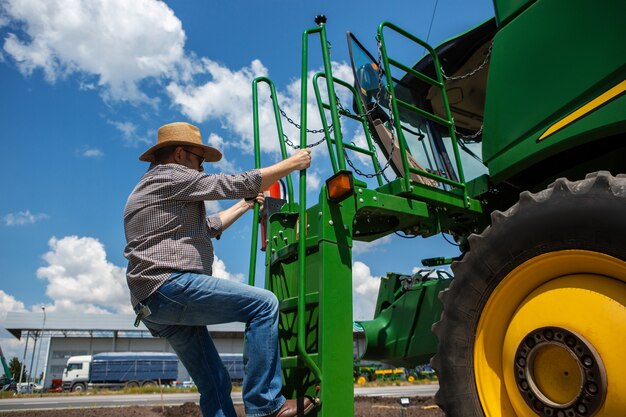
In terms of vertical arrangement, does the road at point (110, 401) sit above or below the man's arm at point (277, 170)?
below

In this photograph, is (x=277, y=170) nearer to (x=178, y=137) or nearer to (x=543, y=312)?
(x=178, y=137)

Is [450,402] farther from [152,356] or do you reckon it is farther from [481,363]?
[152,356]

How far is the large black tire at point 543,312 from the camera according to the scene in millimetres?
2068

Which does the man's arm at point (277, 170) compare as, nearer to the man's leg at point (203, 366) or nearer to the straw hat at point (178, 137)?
the straw hat at point (178, 137)

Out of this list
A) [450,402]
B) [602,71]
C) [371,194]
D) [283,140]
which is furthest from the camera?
[283,140]

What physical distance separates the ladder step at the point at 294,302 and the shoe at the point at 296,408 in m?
0.56

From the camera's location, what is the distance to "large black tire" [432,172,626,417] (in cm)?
207

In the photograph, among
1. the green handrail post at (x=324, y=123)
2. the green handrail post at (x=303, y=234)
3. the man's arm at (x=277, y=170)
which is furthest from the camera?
the green handrail post at (x=324, y=123)

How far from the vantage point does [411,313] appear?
412cm

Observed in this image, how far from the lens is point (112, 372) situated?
3744 centimetres

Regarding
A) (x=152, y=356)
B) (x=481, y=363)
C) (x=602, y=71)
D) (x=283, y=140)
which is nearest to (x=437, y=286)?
(x=481, y=363)

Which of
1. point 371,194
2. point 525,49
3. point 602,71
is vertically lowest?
point 371,194

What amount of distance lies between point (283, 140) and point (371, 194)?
1.42 meters

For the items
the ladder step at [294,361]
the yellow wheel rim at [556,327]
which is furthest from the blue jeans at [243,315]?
the yellow wheel rim at [556,327]
